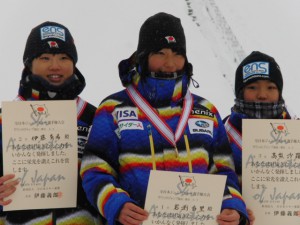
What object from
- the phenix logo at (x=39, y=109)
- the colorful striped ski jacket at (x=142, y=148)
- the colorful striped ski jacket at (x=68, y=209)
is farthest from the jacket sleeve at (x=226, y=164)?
the phenix logo at (x=39, y=109)

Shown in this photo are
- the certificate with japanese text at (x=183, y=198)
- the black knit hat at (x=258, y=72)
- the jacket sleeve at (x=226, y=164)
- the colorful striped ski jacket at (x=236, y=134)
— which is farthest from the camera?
the black knit hat at (x=258, y=72)

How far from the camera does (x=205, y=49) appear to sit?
23.4 ft

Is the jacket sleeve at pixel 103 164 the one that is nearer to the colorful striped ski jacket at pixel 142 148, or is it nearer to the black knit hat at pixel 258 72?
the colorful striped ski jacket at pixel 142 148

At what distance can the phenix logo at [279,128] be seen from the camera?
247cm

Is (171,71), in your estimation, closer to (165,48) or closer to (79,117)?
(165,48)

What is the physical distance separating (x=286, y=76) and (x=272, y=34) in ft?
3.33

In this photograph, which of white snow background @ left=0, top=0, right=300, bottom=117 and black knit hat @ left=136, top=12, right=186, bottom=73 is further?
white snow background @ left=0, top=0, right=300, bottom=117

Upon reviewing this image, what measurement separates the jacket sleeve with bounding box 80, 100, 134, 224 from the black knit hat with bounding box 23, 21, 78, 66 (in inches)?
16.9

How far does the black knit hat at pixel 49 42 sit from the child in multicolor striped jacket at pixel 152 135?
0.33 metres

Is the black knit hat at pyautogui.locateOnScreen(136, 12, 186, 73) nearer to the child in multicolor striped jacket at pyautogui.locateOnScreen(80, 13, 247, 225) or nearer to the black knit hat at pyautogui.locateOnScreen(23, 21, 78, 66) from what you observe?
the child in multicolor striped jacket at pyautogui.locateOnScreen(80, 13, 247, 225)

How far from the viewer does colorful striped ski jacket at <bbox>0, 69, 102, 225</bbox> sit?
2.49 meters

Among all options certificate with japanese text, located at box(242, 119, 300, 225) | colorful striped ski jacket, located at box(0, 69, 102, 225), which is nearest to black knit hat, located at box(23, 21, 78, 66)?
colorful striped ski jacket, located at box(0, 69, 102, 225)

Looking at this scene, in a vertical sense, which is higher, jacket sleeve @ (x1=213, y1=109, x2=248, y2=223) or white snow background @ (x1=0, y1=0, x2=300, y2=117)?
white snow background @ (x1=0, y1=0, x2=300, y2=117)

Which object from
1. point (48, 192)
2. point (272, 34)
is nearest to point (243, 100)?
point (48, 192)
